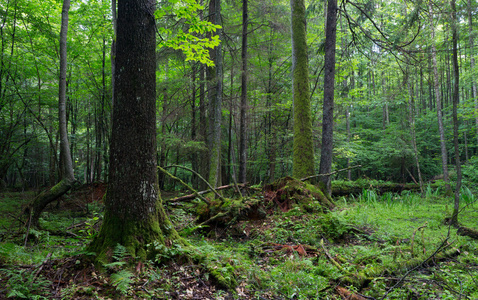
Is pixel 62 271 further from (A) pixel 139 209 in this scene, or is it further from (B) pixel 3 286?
(A) pixel 139 209

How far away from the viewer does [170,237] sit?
3545 millimetres

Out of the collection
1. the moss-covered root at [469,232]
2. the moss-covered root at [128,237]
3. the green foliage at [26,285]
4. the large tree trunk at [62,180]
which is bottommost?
the moss-covered root at [469,232]

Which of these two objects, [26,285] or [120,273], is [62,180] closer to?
[26,285]

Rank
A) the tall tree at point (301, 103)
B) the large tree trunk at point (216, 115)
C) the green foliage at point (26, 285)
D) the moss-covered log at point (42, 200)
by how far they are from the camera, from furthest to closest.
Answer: the large tree trunk at point (216, 115)
the tall tree at point (301, 103)
the moss-covered log at point (42, 200)
the green foliage at point (26, 285)

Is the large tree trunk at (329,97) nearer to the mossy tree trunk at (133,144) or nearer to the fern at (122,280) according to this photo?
the mossy tree trunk at (133,144)

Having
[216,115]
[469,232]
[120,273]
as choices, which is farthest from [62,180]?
[469,232]

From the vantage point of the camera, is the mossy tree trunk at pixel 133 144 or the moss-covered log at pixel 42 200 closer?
the mossy tree trunk at pixel 133 144

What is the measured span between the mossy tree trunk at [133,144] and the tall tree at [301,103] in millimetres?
5300

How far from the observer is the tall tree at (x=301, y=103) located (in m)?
7.91

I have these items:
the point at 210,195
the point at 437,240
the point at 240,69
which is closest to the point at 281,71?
the point at 240,69

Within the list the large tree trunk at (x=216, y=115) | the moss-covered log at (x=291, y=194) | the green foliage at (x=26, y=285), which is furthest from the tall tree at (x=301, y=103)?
the green foliage at (x=26, y=285)

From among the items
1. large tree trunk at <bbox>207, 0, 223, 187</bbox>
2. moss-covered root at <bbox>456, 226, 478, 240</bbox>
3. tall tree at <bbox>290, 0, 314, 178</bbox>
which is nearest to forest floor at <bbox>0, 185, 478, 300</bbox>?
moss-covered root at <bbox>456, 226, 478, 240</bbox>

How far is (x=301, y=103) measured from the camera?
325 inches

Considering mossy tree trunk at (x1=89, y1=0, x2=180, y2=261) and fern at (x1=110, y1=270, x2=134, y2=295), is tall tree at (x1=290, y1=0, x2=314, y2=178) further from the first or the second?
fern at (x1=110, y1=270, x2=134, y2=295)
